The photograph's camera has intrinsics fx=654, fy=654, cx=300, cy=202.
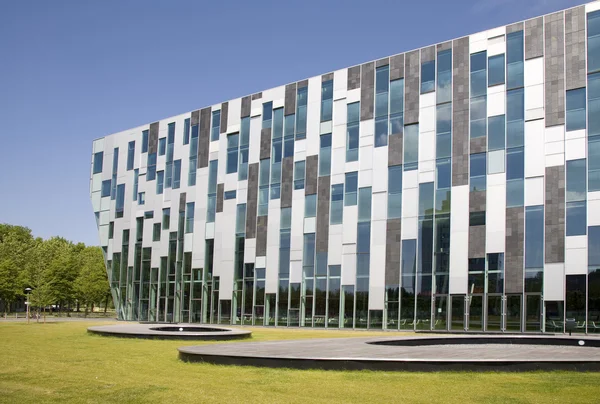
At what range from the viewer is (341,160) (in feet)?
143

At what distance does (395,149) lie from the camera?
1617 inches

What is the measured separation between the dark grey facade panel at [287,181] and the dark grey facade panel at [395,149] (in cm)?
833

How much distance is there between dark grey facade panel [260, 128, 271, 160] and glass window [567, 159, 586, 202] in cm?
2188

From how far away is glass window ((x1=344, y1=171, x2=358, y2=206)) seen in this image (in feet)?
140

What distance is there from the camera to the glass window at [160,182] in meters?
56.2

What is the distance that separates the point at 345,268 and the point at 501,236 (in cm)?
1070

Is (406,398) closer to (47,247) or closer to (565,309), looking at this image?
(565,309)

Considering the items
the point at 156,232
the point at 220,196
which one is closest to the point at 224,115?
the point at 220,196

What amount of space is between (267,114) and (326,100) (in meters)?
5.87

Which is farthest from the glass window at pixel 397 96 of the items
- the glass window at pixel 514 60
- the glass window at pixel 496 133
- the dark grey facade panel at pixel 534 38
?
the dark grey facade panel at pixel 534 38

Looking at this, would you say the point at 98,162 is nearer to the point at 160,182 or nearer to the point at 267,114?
the point at 160,182

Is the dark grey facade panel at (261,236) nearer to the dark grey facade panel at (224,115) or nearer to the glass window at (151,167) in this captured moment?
the dark grey facade panel at (224,115)

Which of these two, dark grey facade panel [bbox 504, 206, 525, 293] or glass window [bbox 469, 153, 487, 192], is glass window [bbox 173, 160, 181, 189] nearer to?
glass window [bbox 469, 153, 487, 192]

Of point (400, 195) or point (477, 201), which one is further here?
point (400, 195)
